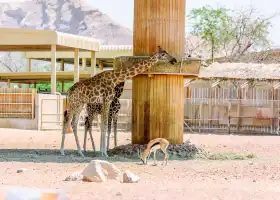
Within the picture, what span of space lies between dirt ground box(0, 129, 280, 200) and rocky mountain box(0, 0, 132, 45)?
110 metres

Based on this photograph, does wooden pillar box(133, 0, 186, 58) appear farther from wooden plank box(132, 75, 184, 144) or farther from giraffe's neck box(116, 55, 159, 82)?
wooden plank box(132, 75, 184, 144)

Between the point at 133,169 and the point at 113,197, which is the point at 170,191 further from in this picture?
the point at 133,169

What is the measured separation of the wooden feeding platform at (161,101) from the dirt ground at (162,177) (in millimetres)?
1219

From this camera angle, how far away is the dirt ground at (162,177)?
7.54m

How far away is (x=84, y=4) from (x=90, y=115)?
123319mm

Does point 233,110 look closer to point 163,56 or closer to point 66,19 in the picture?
point 163,56

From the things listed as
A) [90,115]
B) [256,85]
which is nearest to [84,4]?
[256,85]

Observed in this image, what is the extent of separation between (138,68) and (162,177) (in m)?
3.98

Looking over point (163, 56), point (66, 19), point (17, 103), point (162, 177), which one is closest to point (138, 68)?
point (163, 56)

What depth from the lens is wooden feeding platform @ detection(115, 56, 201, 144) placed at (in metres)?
13.0

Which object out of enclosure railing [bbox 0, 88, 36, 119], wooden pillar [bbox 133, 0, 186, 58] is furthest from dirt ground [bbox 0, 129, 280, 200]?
enclosure railing [bbox 0, 88, 36, 119]

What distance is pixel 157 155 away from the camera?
40.7ft

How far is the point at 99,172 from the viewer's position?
8.48 metres

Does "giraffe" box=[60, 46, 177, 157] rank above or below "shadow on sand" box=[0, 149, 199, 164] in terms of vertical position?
above
